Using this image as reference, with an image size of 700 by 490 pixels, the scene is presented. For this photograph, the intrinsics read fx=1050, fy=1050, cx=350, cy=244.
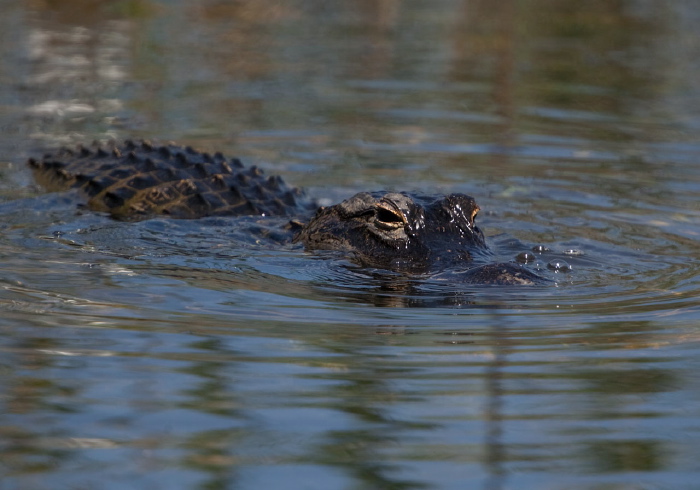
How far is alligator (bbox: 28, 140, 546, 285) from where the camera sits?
5.48 m

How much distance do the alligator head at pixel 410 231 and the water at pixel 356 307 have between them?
0.71 ft

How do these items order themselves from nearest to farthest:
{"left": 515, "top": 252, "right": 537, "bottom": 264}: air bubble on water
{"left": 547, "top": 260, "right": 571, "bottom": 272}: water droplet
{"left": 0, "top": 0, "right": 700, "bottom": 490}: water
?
{"left": 0, "top": 0, "right": 700, "bottom": 490}: water → {"left": 547, "top": 260, "right": 571, "bottom": 272}: water droplet → {"left": 515, "top": 252, "right": 537, "bottom": 264}: air bubble on water

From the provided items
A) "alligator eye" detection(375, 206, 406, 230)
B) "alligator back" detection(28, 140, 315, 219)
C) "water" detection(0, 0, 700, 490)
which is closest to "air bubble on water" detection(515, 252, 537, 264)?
"water" detection(0, 0, 700, 490)

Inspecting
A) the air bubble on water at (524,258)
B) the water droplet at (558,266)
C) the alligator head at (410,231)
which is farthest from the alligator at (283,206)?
the water droplet at (558,266)

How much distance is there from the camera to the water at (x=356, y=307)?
3.14 metres

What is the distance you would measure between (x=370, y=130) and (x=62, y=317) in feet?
18.3

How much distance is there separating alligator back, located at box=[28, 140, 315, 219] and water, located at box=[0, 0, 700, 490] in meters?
0.26

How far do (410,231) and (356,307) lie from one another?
0.96 metres

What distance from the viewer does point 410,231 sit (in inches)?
220

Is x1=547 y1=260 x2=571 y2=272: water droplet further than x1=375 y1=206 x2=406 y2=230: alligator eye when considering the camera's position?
No

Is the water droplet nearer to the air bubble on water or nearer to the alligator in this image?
the air bubble on water

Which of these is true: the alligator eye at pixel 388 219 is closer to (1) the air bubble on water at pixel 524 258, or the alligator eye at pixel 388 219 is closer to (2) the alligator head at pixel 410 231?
(2) the alligator head at pixel 410 231

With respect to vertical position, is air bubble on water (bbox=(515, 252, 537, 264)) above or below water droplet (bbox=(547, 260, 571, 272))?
above

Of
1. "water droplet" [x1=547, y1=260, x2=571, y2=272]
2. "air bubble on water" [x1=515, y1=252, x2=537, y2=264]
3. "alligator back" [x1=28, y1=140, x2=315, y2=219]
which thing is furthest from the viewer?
"alligator back" [x1=28, y1=140, x2=315, y2=219]
